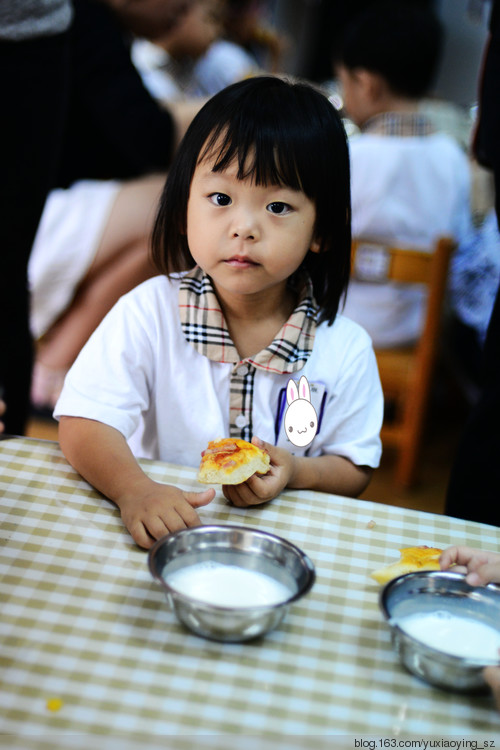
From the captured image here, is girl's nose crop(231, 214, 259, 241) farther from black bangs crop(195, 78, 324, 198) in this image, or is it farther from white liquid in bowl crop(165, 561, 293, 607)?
white liquid in bowl crop(165, 561, 293, 607)

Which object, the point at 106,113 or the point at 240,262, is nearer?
the point at 240,262

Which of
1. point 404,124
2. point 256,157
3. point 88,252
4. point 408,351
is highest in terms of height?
point 256,157

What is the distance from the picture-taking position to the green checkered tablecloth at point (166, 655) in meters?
0.57

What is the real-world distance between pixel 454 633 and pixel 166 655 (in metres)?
0.25

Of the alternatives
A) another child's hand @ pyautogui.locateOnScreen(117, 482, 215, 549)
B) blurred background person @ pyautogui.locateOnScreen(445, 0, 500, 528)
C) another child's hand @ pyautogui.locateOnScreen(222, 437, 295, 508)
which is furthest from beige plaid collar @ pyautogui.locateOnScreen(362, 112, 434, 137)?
another child's hand @ pyautogui.locateOnScreen(117, 482, 215, 549)

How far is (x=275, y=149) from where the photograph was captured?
3.16 ft

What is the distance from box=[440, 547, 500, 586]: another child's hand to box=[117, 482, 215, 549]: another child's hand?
26 centimetres

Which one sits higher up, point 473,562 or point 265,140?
point 265,140

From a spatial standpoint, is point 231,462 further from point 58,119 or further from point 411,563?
point 58,119

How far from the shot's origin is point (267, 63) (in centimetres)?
492

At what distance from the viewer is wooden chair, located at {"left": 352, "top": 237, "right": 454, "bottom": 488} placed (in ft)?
7.02

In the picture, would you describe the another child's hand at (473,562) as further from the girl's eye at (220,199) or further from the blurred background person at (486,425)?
the blurred background person at (486,425)

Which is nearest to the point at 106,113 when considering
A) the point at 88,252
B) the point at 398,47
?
the point at 88,252

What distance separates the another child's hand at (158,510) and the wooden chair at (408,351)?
4.65 feet
